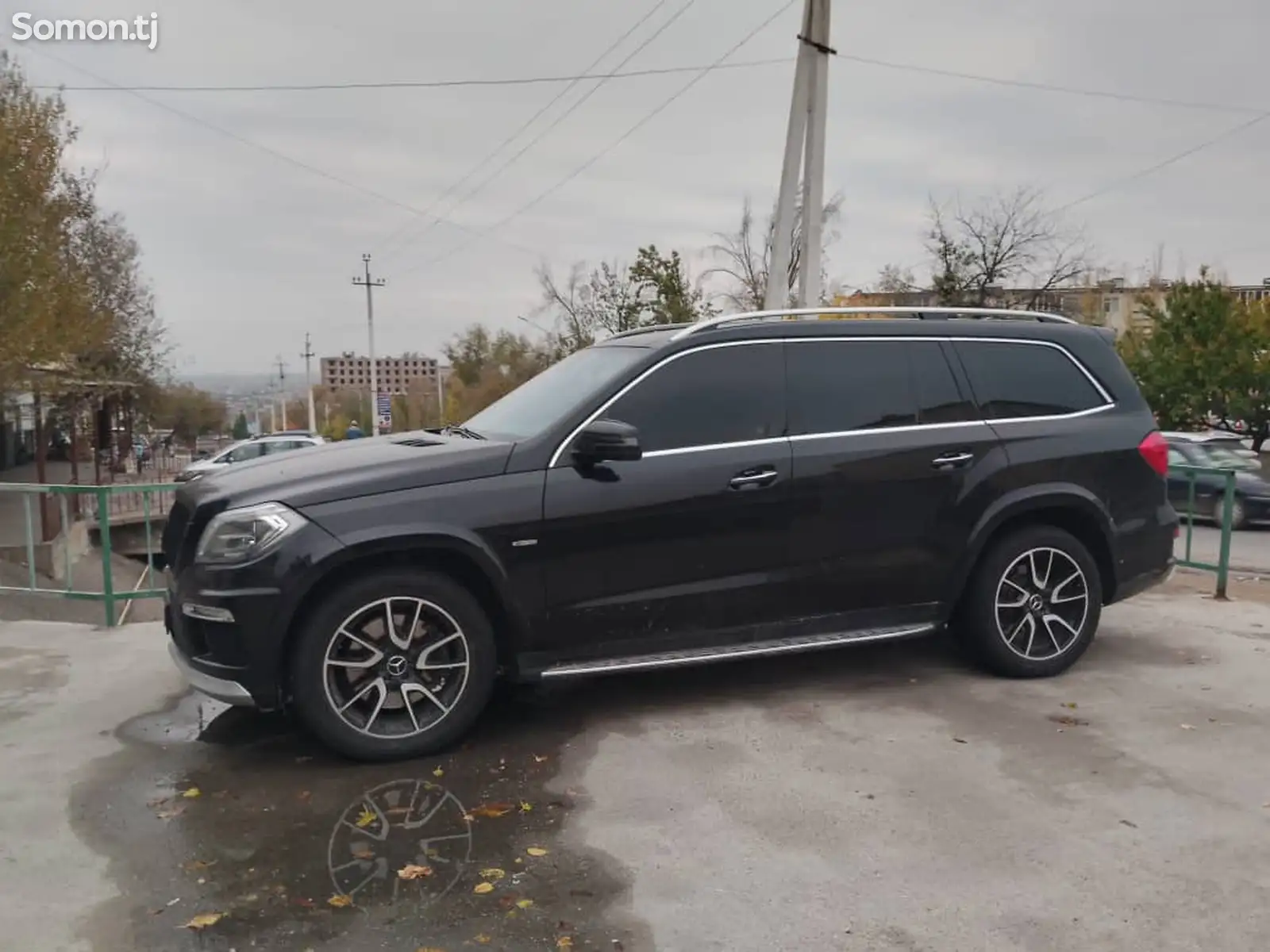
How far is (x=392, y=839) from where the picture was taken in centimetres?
353

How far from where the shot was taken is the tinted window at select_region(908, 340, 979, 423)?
5.16 metres

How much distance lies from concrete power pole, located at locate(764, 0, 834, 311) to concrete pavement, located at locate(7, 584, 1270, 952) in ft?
37.6

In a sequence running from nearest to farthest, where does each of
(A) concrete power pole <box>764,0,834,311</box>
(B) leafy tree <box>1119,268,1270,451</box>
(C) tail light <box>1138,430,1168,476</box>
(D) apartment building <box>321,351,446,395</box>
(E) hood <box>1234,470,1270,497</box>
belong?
(C) tail light <box>1138,430,1168,476</box> < (A) concrete power pole <box>764,0,834,311</box> < (E) hood <box>1234,470,1270,497</box> < (B) leafy tree <box>1119,268,1270,451</box> < (D) apartment building <box>321,351,446,395</box>

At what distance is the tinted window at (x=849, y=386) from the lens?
494 cm

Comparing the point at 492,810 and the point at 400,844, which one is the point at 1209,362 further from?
the point at 400,844

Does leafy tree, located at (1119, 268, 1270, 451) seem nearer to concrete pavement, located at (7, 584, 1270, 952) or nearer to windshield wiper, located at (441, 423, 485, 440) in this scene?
concrete pavement, located at (7, 584, 1270, 952)

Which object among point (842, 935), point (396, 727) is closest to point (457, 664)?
point (396, 727)

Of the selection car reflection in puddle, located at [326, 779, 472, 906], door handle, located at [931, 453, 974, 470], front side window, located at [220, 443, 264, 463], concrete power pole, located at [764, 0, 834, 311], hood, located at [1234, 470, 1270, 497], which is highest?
concrete power pole, located at [764, 0, 834, 311]

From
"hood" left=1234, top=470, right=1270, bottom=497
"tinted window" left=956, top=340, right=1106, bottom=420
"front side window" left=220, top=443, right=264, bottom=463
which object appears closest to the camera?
"tinted window" left=956, top=340, right=1106, bottom=420

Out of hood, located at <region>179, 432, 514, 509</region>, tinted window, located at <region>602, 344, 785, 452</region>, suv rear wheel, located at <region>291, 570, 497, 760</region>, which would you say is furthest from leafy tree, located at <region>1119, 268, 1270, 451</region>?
suv rear wheel, located at <region>291, 570, 497, 760</region>

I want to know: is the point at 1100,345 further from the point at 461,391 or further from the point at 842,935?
the point at 461,391

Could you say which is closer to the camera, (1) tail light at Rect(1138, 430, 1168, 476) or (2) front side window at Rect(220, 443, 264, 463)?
(1) tail light at Rect(1138, 430, 1168, 476)

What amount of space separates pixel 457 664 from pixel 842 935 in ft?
6.60

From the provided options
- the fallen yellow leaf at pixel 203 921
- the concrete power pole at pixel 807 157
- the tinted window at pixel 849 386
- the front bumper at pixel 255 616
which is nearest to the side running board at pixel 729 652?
the tinted window at pixel 849 386
